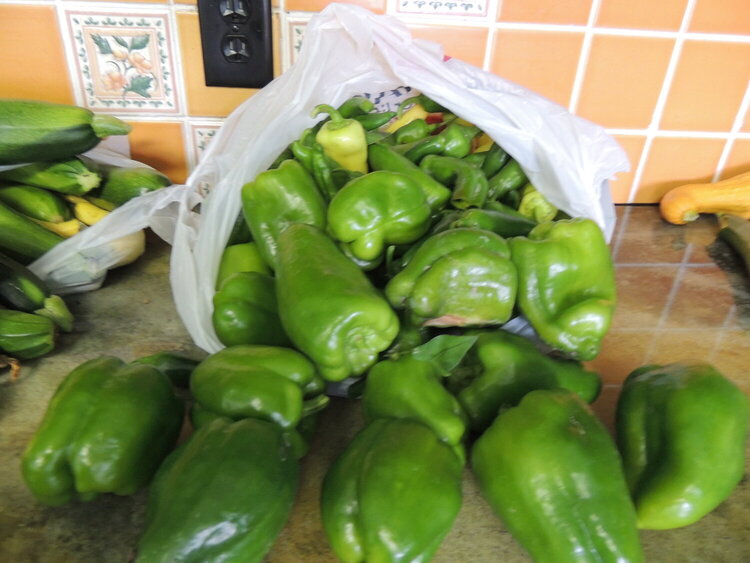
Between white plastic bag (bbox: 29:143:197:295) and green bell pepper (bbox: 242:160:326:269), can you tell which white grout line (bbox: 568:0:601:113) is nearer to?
green bell pepper (bbox: 242:160:326:269)

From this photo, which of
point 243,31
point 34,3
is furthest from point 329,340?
point 34,3

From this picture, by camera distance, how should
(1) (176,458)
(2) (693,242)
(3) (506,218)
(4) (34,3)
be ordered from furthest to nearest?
1. (2) (693,242)
2. (4) (34,3)
3. (3) (506,218)
4. (1) (176,458)

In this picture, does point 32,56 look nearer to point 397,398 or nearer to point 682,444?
point 397,398

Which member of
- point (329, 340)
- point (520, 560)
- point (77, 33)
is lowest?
point (520, 560)

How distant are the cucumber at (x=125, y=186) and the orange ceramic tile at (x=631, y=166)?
71cm

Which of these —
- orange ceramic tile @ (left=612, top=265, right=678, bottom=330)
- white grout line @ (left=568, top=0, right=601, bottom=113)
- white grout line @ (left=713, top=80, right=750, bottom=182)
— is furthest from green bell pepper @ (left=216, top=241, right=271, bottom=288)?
white grout line @ (left=713, top=80, right=750, bottom=182)

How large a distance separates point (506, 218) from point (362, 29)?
0.30 m

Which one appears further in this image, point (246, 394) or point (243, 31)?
point (243, 31)

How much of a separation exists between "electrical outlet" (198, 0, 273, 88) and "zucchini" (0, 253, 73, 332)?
1.25 ft

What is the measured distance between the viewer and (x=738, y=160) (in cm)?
104

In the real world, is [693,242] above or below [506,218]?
below

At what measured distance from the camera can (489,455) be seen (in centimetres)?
46

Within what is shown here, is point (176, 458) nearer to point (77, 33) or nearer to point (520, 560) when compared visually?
point (520, 560)

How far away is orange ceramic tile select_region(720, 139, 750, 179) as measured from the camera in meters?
1.03
